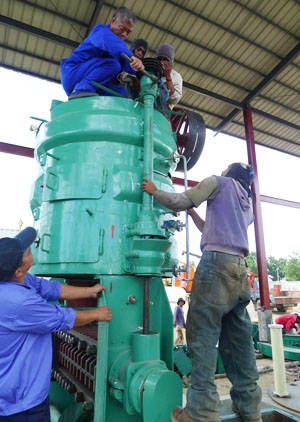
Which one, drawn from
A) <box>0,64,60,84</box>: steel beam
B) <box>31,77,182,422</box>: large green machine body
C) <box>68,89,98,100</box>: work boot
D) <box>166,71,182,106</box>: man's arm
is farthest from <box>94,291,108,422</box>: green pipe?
<box>0,64,60,84</box>: steel beam

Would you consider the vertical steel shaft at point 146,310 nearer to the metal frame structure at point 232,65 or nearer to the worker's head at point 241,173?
the worker's head at point 241,173

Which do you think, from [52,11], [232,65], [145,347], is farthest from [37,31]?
[145,347]

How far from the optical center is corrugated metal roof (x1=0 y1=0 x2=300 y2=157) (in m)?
6.33

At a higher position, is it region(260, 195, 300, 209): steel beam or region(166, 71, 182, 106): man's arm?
region(260, 195, 300, 209): steel beam

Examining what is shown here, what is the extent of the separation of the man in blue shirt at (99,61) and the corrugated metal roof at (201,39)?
160 inches

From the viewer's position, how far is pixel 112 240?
2180 mm

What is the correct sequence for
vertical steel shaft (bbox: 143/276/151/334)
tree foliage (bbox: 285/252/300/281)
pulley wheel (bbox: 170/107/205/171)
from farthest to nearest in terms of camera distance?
tree foliage (bbox: 285/252/300/281) < pulley wheel (bbox: 170/107/205/171) < vertical steel shaft (bbox: 143/276/151/334)

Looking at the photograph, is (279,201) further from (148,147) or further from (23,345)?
(23,345)

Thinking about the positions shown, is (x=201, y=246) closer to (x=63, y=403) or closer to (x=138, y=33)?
(x=63, y=403)

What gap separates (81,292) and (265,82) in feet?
27.1

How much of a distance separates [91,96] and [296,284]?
41717 millimetres

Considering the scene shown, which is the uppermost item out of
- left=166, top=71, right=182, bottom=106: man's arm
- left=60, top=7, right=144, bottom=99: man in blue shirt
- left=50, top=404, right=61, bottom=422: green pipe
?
left=166, top=71, right=182, bottom=106: man's arm

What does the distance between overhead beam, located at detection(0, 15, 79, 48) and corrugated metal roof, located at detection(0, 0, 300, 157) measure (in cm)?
2

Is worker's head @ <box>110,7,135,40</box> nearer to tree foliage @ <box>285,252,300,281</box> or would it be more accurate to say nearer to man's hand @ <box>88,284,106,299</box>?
man's hand @ <box>88,284,106,299</box>
